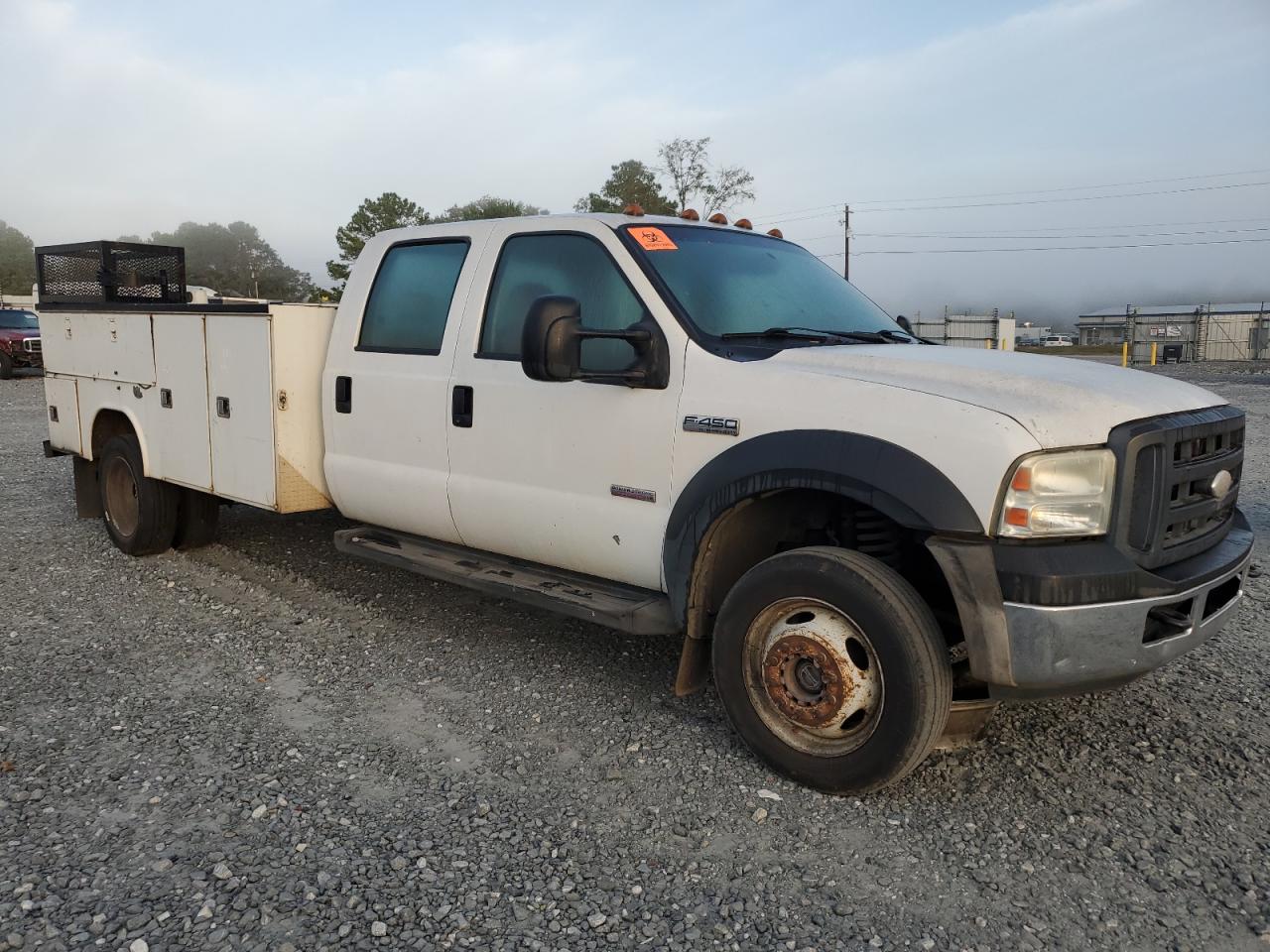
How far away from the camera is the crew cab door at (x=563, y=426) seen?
3.83 m

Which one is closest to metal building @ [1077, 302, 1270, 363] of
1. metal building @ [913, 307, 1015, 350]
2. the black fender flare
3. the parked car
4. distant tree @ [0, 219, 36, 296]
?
metal building @ [913, 307, 1015, 350]

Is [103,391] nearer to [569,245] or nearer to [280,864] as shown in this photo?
[569,245]

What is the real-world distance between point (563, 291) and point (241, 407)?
2128 mm

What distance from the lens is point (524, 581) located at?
4.21m

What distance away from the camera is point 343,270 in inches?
2286

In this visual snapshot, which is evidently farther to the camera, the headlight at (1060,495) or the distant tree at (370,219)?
the distant tree at (370,219)

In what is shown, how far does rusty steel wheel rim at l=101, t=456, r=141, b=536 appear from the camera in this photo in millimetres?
6512

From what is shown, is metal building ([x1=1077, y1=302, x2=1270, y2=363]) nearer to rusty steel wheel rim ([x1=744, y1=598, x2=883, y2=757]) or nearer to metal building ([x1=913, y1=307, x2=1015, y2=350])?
metal building ([x1=913, y1=307, x2=1015, y2=350])

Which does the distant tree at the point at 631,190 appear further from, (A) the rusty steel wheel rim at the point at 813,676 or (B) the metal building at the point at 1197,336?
(A) the rusty steel wheel rim at the point at 813,676

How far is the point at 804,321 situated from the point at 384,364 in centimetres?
203

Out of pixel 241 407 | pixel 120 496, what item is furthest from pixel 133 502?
pixel 241 407

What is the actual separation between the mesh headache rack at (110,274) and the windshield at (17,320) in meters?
20.0

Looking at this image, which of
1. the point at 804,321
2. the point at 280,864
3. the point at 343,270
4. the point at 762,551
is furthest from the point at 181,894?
the point at 343,270

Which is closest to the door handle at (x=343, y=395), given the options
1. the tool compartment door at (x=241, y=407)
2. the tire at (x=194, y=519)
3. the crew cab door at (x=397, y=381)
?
the crew cab door at (x=397, y=381)
